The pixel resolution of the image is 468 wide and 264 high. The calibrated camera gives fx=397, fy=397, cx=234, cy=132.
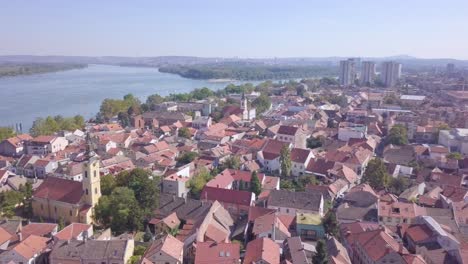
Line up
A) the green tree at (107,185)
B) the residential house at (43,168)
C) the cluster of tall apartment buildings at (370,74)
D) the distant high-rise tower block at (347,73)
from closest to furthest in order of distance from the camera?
the green tree at (107,185) < the residential house at (43,168) < the cluster of tall apartment buildings at (370,74) < the distant high-rise tower block at (347,73)

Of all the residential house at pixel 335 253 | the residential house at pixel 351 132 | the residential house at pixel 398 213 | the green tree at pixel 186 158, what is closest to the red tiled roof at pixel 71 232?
the residential house at pixel 335 253

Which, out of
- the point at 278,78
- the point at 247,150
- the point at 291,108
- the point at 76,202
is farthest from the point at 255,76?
the point at 76,202

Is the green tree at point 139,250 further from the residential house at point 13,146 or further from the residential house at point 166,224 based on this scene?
the residential house at point 13,146

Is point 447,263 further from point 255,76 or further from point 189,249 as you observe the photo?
point 255,76

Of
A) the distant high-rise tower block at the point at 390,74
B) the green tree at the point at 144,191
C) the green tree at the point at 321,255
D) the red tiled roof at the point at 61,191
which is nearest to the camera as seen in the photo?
the green tree at the point at 321,255

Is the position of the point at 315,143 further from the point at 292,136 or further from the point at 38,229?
the point at 38,229

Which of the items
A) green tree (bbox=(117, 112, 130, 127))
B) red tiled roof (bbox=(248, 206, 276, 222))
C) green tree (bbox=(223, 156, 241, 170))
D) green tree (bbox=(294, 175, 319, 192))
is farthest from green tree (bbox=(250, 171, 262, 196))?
green tree (bbox=(117, 112, 130, 127))

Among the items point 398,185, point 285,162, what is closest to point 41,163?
point 285,162
